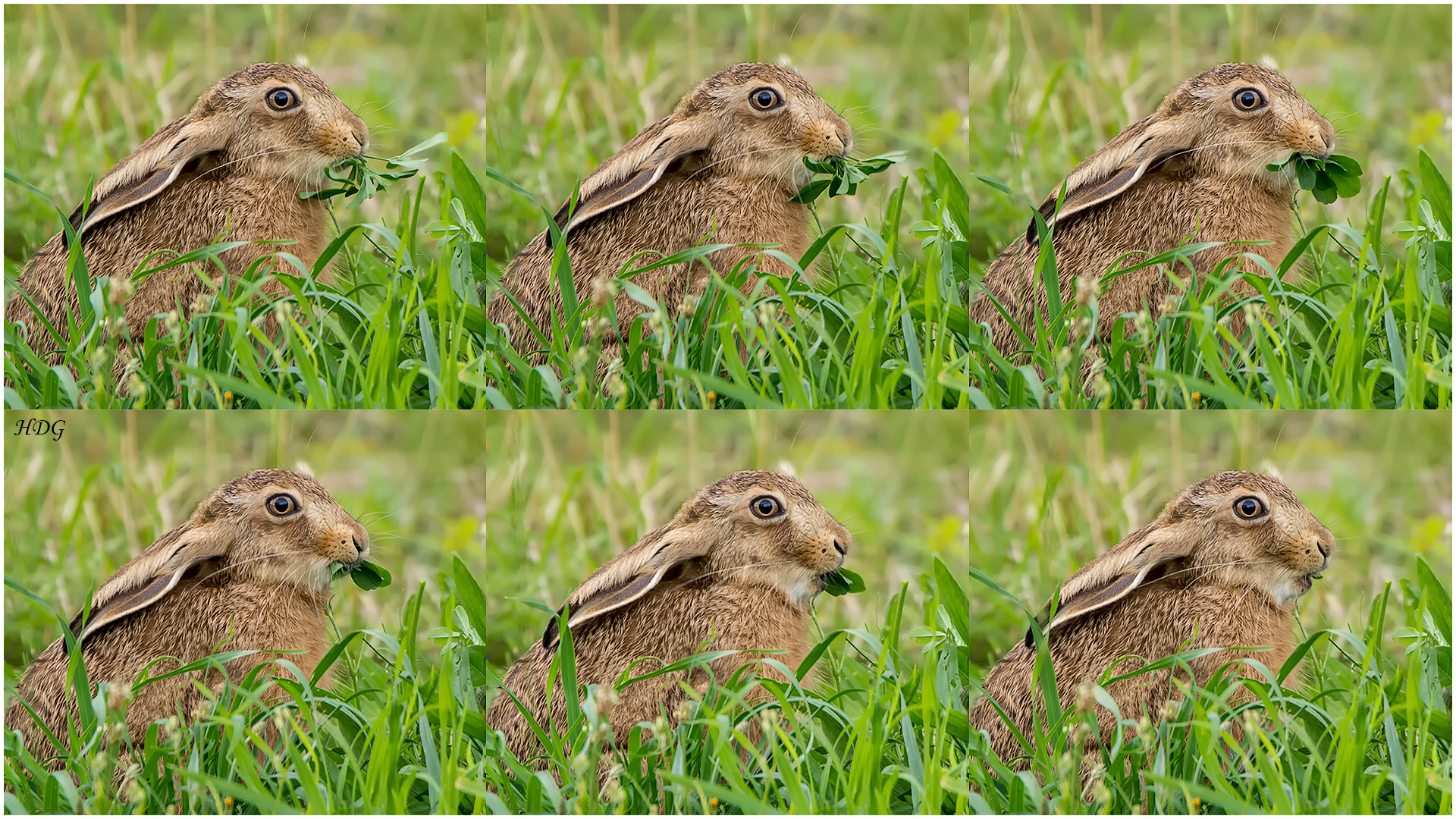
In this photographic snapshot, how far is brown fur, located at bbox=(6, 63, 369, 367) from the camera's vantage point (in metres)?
5.00

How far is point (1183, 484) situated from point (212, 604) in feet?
11.6

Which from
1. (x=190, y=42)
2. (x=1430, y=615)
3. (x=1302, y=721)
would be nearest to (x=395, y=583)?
(x=190, y=42)

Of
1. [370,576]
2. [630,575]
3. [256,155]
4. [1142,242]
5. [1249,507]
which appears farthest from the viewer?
[256,155]

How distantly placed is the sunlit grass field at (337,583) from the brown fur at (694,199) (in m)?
0.66

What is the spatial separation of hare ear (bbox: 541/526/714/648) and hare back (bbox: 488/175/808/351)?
2.55 feet

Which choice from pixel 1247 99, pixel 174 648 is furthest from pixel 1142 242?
pixel 174 648

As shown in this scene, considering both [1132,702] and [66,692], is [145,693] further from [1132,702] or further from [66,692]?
[1132,702]

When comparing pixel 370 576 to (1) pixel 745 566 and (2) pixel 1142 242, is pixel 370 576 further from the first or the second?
(2) pixel 1142 242

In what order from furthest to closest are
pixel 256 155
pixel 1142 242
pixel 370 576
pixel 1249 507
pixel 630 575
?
pixel 256 155 < pixel 1142 242 < pixel 370 576 < pixel 1249 507 < pixel 630 575

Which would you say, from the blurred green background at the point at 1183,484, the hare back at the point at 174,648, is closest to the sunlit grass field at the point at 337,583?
the hare back at the point at 174,648

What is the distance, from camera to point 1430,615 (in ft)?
15.9

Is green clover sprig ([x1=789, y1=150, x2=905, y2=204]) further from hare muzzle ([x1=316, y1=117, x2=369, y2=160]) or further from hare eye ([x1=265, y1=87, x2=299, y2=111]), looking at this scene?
hare eye ([x1=265, y1=87, x2=299, y2=111])

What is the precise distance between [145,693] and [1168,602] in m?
3.60

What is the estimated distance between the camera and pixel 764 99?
16.7 ft
